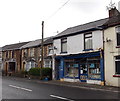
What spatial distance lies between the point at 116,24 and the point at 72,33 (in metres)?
6.10

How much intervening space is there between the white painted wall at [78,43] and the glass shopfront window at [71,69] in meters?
1.60

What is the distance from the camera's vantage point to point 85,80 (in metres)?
19.7

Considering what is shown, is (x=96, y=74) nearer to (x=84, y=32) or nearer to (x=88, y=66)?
(x=88, y=66)

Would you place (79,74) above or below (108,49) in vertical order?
below

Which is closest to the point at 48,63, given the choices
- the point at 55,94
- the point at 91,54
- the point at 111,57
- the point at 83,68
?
the point at 83,68

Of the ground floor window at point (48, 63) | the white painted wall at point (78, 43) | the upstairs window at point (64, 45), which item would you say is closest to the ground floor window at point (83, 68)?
the white painted wall at point (78, 43)

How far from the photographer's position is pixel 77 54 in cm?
2019

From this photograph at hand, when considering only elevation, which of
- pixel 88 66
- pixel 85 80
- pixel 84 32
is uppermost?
pixel 84 32

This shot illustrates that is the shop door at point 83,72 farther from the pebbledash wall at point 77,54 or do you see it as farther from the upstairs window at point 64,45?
the upstairs window at point 64,45

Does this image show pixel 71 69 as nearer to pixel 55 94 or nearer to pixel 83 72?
pixel 83 72

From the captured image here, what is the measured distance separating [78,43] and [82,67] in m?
2.88

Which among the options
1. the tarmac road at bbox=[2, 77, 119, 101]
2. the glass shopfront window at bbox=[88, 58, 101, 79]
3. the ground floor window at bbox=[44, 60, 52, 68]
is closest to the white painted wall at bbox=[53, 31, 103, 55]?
the glass shopfront window at bbox=[88, 58, 101, 79]

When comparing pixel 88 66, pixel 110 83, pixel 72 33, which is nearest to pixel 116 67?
pixel 110 83

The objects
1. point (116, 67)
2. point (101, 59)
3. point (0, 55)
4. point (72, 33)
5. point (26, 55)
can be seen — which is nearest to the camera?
point (116, 67)
